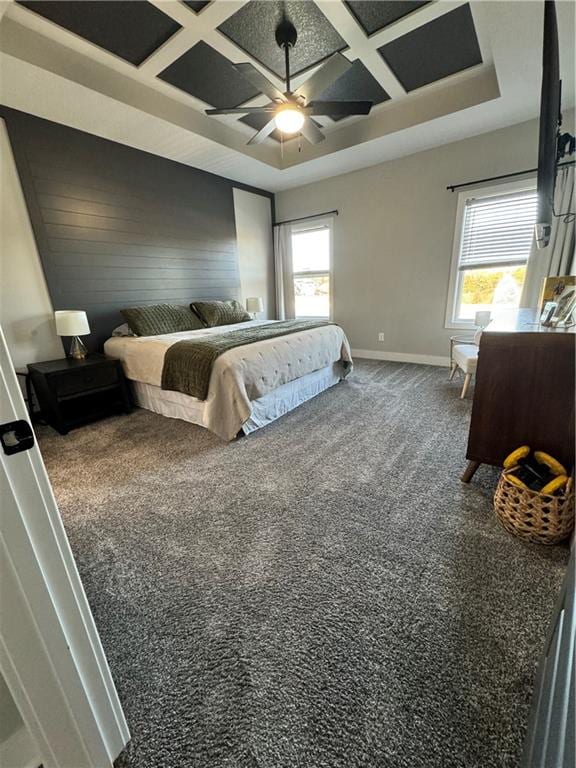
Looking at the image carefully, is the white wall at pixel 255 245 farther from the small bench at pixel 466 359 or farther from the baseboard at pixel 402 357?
the small bench at pixel 466 359

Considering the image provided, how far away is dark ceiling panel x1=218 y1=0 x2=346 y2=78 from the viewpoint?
214 cm

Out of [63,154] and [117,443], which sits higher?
[63,154]

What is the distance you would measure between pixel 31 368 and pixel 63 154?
6.81 feet

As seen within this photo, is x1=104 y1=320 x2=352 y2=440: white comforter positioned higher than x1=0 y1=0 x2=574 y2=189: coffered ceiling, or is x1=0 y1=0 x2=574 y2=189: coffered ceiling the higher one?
x1=0 y1=0 x2=574 y2=189: coffered ceiling

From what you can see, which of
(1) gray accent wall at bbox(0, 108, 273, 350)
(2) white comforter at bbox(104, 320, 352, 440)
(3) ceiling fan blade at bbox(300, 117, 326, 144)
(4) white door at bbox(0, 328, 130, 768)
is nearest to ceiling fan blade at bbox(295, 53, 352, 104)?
(3) ceiling fan blade at bbox(300, 117, 326, 144)

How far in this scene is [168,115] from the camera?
2.96 metres

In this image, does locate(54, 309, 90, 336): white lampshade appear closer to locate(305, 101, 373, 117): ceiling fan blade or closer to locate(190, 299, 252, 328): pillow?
locate(190, 299, 252, 328): pillow

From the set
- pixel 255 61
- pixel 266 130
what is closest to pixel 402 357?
pixel 266 130

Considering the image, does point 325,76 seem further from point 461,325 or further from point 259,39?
point 461,325

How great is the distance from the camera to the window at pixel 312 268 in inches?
193

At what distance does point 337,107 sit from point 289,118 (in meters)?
0.40

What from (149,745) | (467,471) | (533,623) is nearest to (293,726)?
(149,745)

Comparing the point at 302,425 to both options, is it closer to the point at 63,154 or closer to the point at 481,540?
the point at 481,540

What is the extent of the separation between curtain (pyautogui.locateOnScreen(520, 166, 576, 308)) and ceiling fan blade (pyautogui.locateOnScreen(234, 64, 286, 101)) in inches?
110
